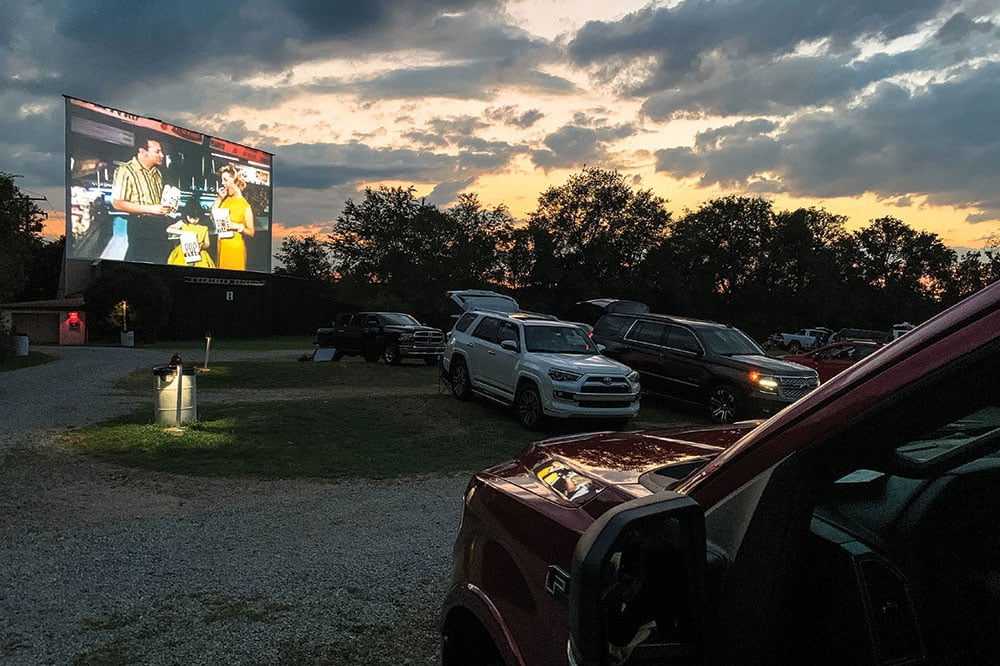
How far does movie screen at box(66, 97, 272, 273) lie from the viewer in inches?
1367

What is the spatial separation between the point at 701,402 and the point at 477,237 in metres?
46.9

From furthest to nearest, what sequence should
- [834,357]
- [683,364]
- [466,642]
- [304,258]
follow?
[304,258]
[834,357]
[683,364]
[466,642]

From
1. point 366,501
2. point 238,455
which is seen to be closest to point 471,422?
point 238,455

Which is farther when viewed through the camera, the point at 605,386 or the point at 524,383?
the point at 524,383

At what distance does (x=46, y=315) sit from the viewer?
1709 inches

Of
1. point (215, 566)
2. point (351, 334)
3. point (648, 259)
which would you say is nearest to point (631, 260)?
point (648, 259)

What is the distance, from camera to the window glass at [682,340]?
14.1 m

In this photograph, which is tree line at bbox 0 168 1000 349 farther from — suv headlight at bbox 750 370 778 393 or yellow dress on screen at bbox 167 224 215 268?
suv headlight at bbox 750 370 778 393

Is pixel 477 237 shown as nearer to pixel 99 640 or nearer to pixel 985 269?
pixel 985 269

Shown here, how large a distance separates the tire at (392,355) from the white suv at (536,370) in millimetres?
8594

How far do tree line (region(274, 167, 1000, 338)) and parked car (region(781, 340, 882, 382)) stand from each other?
34.4m

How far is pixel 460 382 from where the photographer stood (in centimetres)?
1455

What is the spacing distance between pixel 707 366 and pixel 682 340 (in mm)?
958

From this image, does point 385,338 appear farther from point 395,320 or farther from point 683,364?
point 683,364
